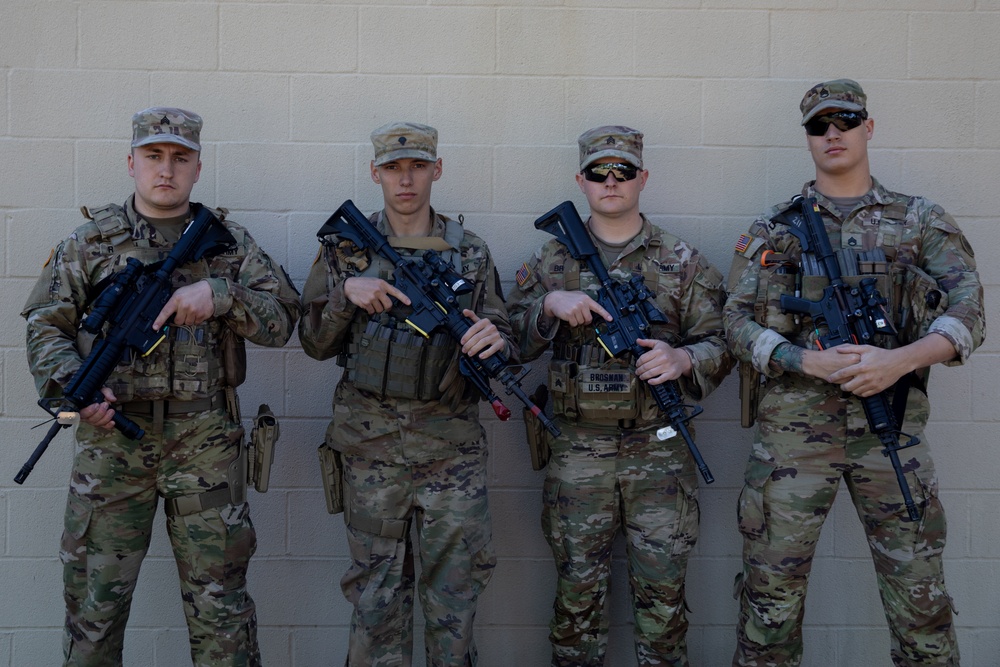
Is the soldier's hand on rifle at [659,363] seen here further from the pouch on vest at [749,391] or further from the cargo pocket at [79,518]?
the cargo pocket at [79,518]

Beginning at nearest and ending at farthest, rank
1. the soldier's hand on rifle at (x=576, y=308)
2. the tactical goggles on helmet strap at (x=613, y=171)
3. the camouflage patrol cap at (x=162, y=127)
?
the camouflage patrol cap at (x=162, y=127)
the soldier's hand on rifle at (x=576, y=308)
the tactical goggles on helmet strap at (x=613, y=171)

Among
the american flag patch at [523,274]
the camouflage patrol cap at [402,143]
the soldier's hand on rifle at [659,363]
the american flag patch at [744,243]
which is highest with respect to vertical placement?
the camouflage patrol cap at [402,143]

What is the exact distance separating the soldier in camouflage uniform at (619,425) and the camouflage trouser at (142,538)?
1171 millimetres

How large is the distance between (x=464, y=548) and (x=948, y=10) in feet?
9.68

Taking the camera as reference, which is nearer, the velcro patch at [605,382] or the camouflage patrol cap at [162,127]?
the camouflage patrol cap at [162,127]

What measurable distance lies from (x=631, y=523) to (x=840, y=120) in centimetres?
160

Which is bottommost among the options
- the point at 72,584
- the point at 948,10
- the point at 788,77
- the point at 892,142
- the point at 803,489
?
the point at 72,584

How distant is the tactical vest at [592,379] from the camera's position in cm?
342

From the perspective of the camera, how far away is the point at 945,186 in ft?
13.1

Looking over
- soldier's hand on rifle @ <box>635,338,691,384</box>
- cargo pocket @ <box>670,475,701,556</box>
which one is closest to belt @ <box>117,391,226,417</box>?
soldier's hand on rifle @ <box>635,338,691,384</box>

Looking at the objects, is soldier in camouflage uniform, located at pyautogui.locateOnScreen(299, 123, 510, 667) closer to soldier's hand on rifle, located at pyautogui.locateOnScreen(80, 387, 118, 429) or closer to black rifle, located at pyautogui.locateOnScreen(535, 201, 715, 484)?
black rifle, located at pyautogui.locateOnScreen(535, 201, 715, 484)

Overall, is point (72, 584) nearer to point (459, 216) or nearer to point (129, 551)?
point (129, 551)

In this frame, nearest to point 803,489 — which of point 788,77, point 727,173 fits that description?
A: point 727,173

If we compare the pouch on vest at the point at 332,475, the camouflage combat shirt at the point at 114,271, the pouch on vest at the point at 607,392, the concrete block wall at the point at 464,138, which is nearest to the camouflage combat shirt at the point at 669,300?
the pouch on vest at the point at 607,392
